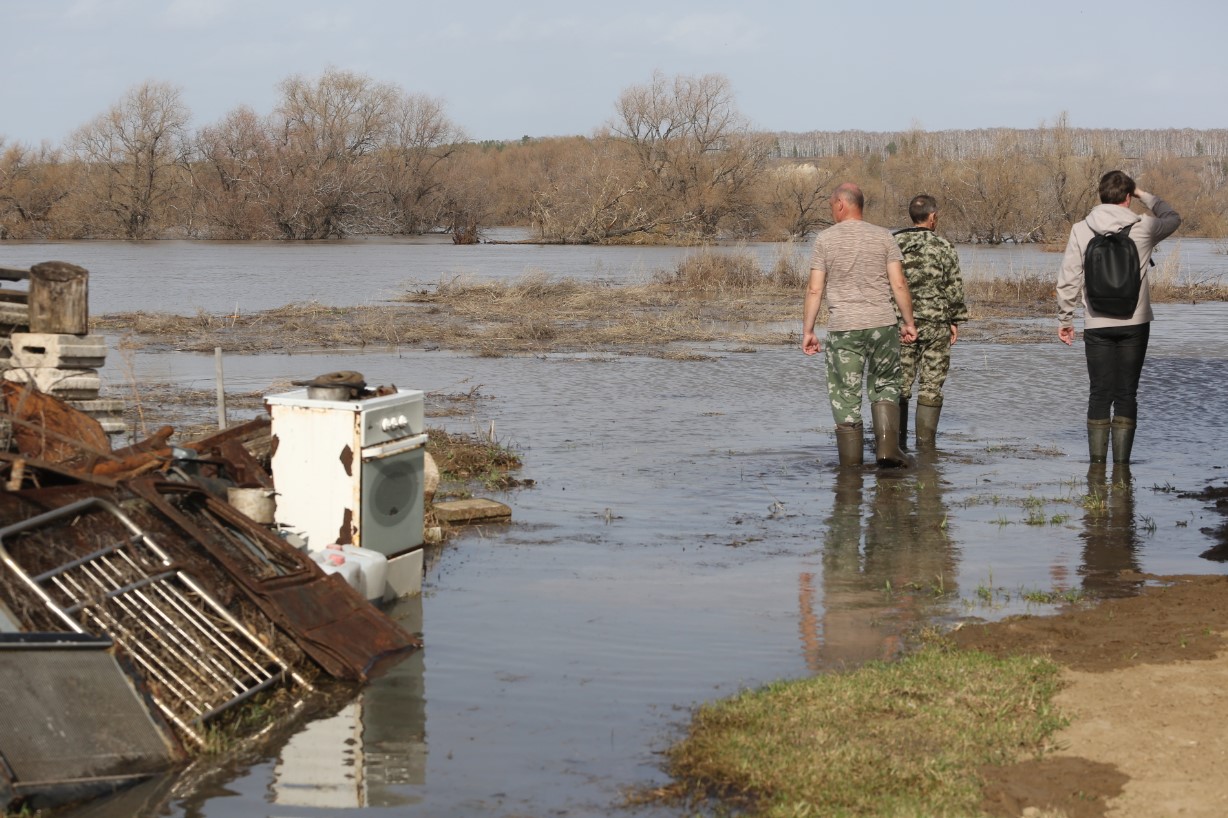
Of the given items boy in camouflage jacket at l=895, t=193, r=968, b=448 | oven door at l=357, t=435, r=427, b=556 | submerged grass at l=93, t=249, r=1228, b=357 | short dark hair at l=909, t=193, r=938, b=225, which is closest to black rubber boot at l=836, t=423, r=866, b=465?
boy in camouflage jacket at l=895, t=193, r=968, b=448

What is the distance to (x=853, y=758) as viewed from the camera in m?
4.94

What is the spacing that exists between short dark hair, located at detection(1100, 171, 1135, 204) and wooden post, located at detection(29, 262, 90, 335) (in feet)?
22.1

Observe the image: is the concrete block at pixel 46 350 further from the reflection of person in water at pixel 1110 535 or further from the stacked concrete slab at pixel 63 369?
the reflection of person in water at pixel 1110 535

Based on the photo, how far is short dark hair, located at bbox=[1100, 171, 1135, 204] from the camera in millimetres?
10320

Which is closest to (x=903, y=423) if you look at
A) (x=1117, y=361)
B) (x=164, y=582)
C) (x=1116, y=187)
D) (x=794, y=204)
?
(x=1117, y=361)

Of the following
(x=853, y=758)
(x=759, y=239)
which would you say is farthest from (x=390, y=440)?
(x=759, y=239)

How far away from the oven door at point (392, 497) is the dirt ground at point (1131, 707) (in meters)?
2.72

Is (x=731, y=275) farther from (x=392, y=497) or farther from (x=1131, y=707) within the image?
(x=1131, y=707)

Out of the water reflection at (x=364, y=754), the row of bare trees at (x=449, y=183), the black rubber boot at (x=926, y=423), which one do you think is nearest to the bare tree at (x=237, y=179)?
the row of bare trees at (x=449, y=183)

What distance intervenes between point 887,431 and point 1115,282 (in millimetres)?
1871

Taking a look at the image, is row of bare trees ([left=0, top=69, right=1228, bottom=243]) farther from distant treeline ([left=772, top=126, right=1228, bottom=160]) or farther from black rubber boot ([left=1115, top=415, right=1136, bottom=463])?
distant treeline ([left=772, top=126, right=1228, bottom=160])

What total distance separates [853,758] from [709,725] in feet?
2.11

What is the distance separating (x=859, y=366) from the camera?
1062 cm

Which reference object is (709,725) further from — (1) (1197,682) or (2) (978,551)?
(2) (978,551)
